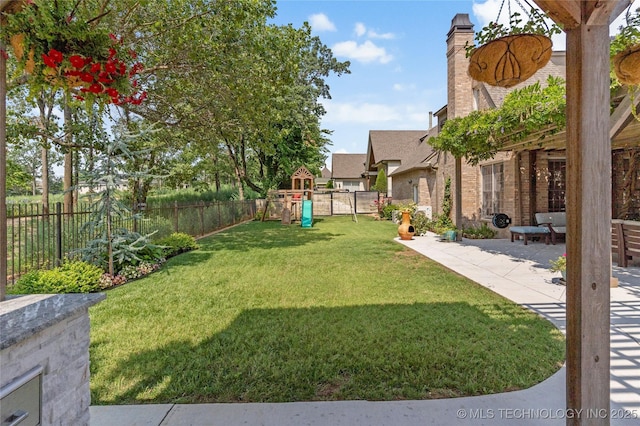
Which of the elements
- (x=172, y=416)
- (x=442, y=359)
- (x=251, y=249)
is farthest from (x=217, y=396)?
(x=251, y=249)

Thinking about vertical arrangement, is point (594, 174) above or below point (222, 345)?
above

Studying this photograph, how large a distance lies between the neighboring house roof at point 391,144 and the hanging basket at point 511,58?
74.8 feet

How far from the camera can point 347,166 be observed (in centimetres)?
4147

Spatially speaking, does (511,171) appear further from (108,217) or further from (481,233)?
(108,217)

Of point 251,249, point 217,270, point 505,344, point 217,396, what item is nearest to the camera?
point 217,396

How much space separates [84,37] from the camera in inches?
72.7

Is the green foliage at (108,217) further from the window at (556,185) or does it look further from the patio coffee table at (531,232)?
the window at (556,185)

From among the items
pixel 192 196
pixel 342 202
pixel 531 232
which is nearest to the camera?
pixel 531 232

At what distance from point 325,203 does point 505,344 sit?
70.3 feet

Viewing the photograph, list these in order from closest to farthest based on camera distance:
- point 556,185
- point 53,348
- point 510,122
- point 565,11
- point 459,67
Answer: point 53,348 < point 565,11 < point 510,122 < point 556,185 < point 459,67

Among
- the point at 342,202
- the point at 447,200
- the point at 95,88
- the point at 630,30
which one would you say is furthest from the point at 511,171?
the point at 342,202

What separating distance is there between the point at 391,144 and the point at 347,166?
551 inches

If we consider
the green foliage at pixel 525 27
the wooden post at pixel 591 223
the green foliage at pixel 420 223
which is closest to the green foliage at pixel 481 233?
the green foliage at pixel 420 223

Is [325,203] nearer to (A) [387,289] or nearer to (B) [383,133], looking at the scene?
(B) [383,133]
